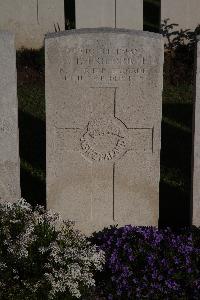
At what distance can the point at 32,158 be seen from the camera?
25.3 feet

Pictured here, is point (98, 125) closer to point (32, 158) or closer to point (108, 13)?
point (32, 158)

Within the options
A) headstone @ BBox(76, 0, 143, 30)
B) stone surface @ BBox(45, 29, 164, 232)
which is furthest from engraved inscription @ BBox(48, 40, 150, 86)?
headstone @ BBox(76, 0, 143, 30)

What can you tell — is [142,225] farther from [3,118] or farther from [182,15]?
[182,15]

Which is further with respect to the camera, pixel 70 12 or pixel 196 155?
pixel 70 12

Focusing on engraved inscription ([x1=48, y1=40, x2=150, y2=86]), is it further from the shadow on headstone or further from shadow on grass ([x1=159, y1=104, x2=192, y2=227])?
the shadow on headstone

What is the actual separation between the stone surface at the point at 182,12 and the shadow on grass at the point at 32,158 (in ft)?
12.3

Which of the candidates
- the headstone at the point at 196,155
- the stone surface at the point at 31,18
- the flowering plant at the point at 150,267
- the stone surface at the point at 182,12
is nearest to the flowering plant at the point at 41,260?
the flowering plant at the point at 150,267

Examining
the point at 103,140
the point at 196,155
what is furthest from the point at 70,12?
→ the point at 196,155

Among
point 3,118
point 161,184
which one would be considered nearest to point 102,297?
point 3,118

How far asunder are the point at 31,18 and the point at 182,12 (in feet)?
9.21

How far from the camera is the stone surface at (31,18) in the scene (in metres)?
Answer: 11.8

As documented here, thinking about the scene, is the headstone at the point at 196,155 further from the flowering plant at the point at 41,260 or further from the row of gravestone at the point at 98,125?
the flowering plant at the point at 41,260

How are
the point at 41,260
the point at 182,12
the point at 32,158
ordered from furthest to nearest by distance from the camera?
the point at 182,12 → the point at 32,158 → the point at 41,260

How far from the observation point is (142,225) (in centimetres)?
580
